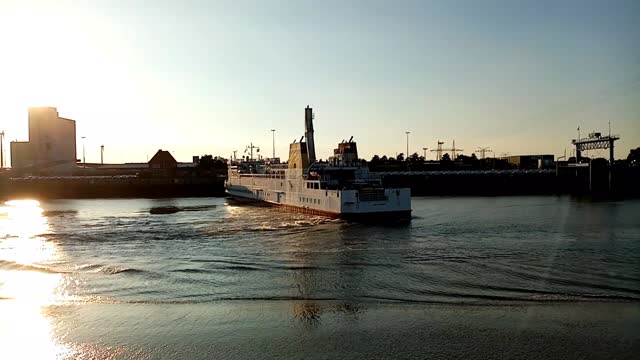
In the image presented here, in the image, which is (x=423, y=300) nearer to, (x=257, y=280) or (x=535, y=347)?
(x=535, y=347)

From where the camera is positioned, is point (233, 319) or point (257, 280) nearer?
point (233, 319)

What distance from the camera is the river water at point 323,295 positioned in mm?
11844

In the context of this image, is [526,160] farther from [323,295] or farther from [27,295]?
[27,295]

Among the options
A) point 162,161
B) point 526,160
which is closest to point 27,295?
point 162,161

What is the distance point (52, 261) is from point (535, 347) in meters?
20.9

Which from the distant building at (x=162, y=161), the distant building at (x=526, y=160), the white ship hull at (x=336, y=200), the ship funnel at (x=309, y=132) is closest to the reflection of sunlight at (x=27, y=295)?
the white ship hull at (x=336, y=200)

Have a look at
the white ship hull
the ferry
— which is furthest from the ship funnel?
the white ship hull

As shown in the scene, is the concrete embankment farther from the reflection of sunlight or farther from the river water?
the river water

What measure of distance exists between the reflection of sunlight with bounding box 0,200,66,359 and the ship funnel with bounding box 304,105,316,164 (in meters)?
32.5

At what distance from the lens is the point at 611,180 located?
82812 mm

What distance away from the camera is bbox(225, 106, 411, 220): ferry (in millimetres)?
40562

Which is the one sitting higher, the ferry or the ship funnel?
the ship funnel

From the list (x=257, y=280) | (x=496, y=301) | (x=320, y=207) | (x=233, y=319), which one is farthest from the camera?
(x=320, y=207)

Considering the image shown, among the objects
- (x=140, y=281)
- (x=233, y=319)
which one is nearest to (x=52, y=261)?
(x=140, y=281)
